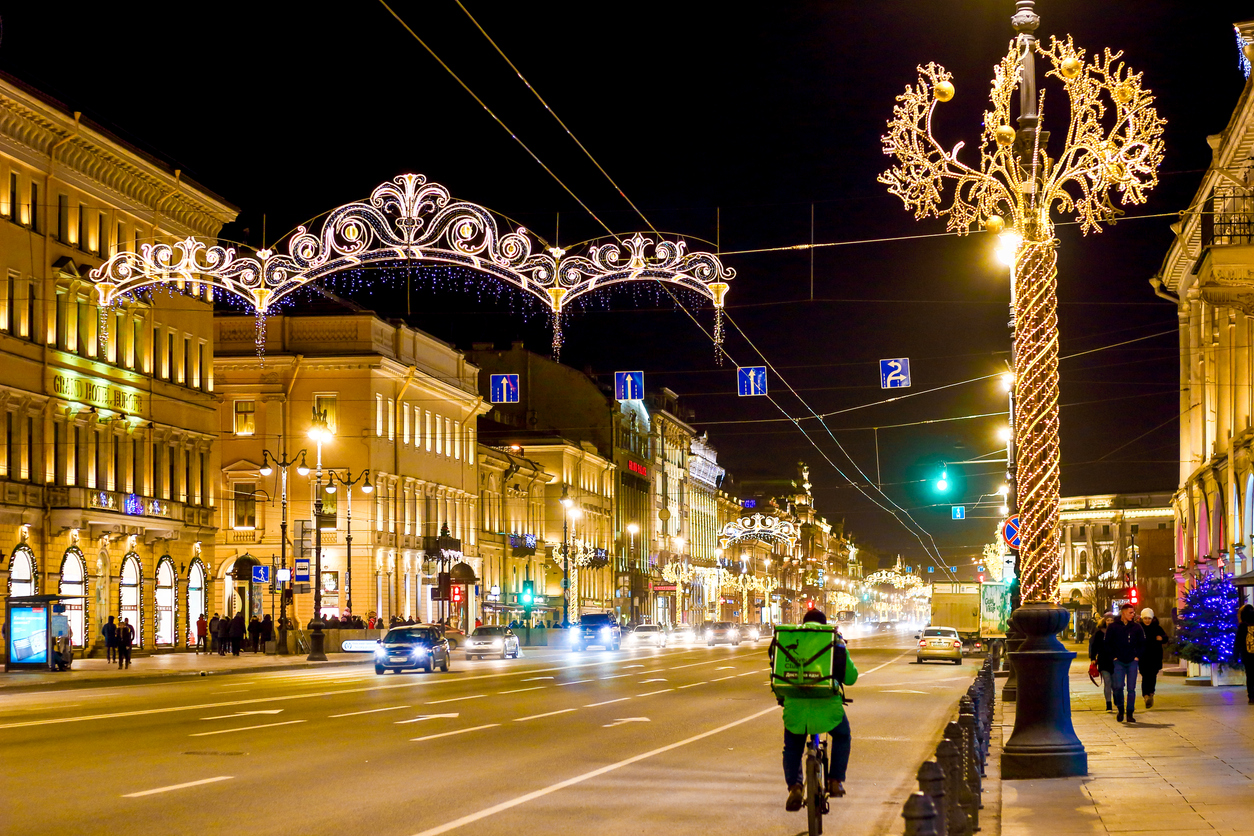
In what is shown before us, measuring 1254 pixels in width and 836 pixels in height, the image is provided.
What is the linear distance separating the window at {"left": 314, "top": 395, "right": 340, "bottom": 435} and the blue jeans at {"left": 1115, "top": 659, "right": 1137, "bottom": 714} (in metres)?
56.7

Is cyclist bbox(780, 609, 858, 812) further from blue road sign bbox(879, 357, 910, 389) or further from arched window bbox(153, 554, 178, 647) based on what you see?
arched window bbox(153, 554, 178, 647)

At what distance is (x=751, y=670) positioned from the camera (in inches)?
1775

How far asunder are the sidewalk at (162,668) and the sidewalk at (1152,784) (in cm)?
2373

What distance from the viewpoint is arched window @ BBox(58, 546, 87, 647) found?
5144cm

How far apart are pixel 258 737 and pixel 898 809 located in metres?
9.39

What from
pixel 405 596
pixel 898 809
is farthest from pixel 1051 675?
pixel 405 596

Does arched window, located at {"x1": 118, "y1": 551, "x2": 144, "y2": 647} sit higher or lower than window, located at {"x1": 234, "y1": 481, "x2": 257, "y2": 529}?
lower

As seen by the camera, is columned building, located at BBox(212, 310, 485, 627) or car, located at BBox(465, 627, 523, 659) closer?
car, located at BBox(465, 627, 523, 659)

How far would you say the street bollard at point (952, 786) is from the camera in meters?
8.92

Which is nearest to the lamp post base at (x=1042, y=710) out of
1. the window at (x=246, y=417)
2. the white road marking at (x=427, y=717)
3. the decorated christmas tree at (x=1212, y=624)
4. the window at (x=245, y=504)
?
the white road marking at (x=427, y=717)

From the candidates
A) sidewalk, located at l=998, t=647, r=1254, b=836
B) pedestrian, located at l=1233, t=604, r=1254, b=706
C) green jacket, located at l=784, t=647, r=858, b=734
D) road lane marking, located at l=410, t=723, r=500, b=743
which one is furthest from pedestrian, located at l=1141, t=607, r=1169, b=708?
green jacket, located at l=784, t=647, r=858, b=734

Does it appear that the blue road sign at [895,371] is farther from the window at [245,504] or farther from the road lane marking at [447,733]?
the window at [245,504]

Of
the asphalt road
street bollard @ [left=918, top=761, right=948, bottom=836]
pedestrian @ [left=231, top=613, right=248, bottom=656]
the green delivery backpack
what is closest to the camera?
street bollard @ [left=918, top=761, right=948, bottom=836]

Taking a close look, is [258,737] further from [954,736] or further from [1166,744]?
[954,736]
